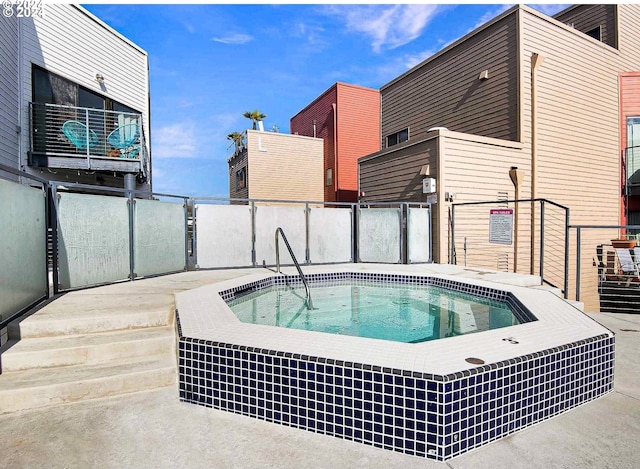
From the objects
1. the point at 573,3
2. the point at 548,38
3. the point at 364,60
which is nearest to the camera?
the point at 548,38

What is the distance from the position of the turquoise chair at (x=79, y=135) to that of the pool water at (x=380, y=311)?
5860mm

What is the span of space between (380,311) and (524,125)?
6.21m

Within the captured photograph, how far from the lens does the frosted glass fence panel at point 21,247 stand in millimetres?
2885

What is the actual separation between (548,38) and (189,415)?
33.9 feet

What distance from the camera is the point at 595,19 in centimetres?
1109

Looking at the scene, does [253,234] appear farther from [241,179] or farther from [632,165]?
[632,165]

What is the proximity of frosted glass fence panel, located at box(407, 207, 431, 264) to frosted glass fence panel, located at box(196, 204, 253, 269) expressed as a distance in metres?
3.16

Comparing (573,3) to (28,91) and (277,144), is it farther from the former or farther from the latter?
(28,91)

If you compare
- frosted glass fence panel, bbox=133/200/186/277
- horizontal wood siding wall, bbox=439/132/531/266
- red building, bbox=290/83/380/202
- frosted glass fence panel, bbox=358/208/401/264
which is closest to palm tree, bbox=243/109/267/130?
red building, bbox=290/83/380/202

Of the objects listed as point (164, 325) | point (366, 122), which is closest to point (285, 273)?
point (164, 325)

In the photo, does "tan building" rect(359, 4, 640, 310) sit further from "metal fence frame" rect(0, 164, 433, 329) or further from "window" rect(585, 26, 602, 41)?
"metal fence frame" rect(0, 164, 433, 329)

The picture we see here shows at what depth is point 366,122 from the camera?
16156mm

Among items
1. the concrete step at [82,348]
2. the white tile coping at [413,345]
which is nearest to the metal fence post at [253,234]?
the white tile coping at [413,345]

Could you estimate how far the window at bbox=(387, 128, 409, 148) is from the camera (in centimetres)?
1144
